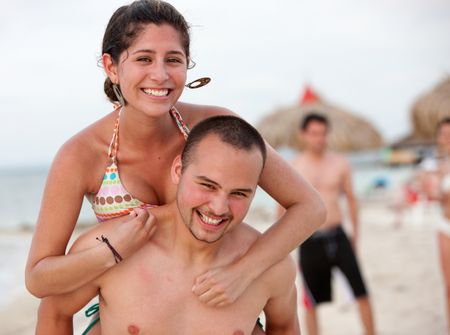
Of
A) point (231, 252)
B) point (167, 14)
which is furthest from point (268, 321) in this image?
point (167, 14)

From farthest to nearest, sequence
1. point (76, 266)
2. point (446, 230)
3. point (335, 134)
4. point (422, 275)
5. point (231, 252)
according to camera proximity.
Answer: point (335, 134), point (422, 275), point (446, 230), point (231, 252), point (76, 266)

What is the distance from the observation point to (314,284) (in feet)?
18.6

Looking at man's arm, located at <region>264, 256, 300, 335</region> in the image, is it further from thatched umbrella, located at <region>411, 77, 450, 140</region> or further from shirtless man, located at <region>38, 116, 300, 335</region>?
thatched umbrella, located at <region>411, 77, 450, 140</region>

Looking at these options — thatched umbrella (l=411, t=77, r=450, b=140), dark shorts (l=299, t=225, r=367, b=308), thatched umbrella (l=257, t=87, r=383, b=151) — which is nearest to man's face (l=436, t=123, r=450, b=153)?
dark shorts (l=299, t=225, r=367, b=308)

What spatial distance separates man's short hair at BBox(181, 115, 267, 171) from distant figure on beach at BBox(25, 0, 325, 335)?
9 cm

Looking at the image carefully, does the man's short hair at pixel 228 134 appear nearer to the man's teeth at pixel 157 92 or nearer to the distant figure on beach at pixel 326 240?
the man's teeth at pixel 157 92

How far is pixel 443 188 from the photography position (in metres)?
5.16

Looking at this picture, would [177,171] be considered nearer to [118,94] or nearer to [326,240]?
[118,94]

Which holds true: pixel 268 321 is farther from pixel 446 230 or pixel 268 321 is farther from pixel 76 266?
pixel 446 230

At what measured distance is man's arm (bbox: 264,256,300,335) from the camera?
229 centimetres

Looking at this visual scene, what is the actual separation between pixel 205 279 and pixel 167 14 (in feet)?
3.37

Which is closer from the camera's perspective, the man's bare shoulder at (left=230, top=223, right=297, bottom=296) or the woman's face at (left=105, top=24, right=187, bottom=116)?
the woman's face at (left=105, top=24, right=187, bottom=116)

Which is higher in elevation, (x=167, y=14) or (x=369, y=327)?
(x=167, y=14)

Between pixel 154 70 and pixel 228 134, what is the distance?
1.26ft
